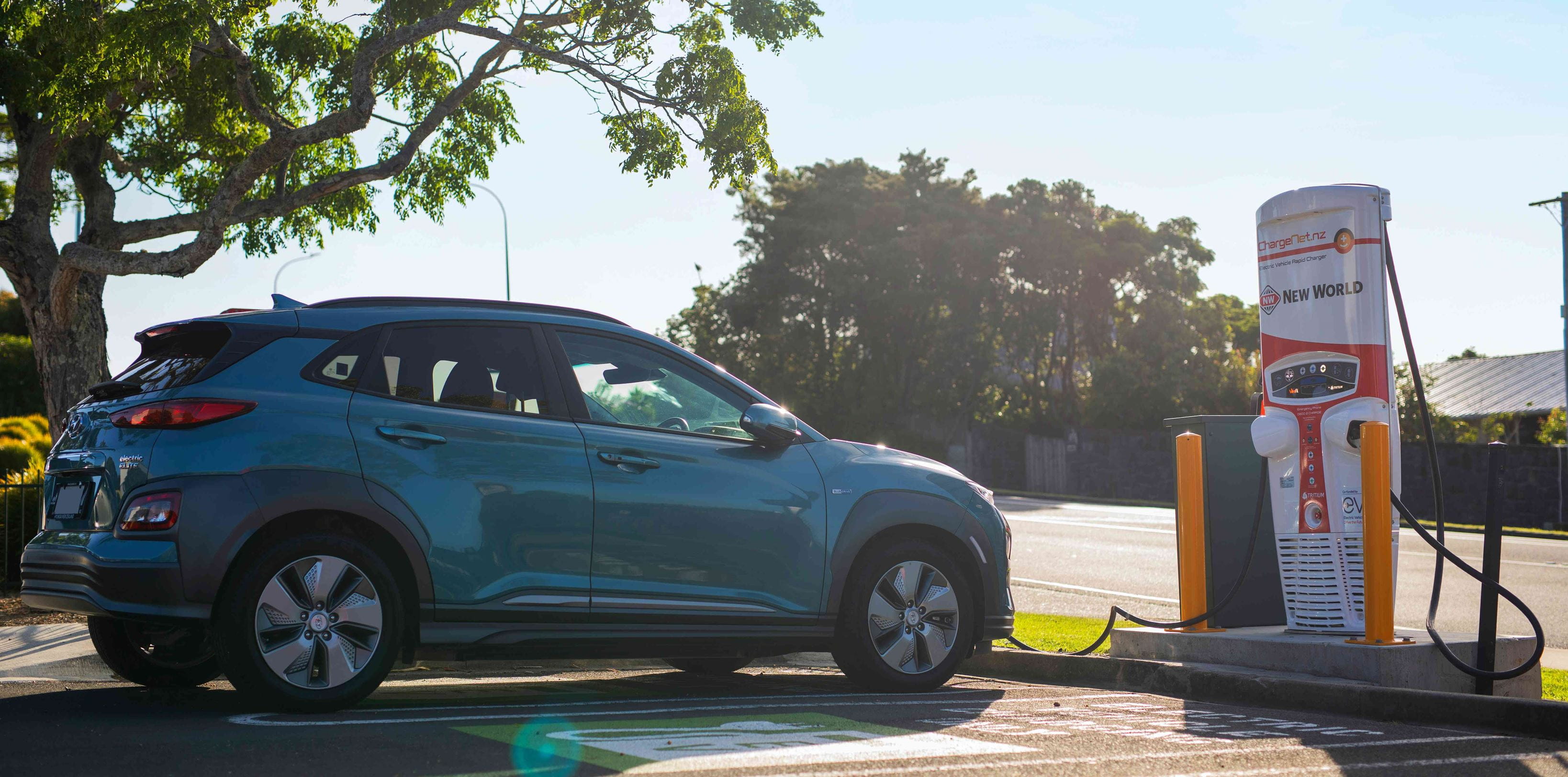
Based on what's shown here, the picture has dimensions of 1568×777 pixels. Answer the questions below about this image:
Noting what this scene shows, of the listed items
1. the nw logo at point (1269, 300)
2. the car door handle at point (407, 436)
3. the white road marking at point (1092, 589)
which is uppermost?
the nw logo at point (1269, 300)

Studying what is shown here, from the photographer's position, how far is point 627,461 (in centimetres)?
602

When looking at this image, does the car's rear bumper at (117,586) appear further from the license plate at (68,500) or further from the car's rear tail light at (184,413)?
the car's rear tail light at (184,413)

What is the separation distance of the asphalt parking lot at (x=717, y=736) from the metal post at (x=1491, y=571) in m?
1.01

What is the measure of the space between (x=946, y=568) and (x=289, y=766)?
11.5ft

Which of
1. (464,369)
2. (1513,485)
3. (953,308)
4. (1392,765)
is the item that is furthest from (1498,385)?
(464,369)

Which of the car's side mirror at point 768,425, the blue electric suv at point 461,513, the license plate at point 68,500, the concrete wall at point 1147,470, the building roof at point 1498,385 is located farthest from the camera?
the building roof at point 1498,385

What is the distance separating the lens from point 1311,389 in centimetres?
720

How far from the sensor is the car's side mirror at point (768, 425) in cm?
635

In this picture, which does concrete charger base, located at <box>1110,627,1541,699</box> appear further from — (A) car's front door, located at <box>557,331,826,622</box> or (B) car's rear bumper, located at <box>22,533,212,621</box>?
(B) car's rear bumper, located at <box>22,533,212,621</box>

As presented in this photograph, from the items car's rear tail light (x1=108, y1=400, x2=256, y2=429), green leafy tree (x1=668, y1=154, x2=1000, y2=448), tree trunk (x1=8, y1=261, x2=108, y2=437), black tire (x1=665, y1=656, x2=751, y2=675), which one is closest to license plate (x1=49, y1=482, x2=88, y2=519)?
car's rear tail light (x1=108, y1=400, x2=256, y2=429)

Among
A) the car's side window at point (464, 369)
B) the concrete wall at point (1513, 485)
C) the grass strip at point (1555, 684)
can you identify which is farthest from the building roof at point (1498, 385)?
the car's side window at point (464, 369)

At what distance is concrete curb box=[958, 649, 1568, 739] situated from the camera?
553cm

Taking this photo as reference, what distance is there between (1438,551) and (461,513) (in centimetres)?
477

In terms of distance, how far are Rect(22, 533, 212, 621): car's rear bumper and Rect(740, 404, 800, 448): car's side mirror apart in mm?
2465
